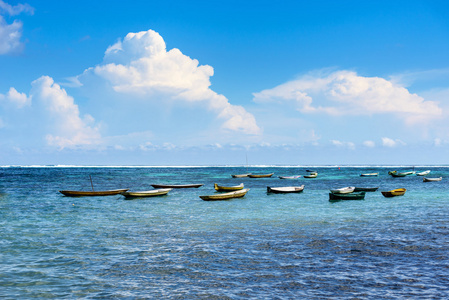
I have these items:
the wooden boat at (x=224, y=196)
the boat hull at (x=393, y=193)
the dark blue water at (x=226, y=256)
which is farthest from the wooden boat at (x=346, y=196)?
the dark blue water at (x=226, y=256)

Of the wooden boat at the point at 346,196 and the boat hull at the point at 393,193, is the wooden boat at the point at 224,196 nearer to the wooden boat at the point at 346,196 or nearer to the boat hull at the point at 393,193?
the wooden boat at the point at 346,196

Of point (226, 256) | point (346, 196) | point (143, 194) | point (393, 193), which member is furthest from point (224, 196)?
point (226, 256)

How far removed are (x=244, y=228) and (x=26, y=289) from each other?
14047mm

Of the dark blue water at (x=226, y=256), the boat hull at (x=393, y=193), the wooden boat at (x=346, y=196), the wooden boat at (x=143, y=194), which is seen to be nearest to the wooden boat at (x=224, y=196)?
the wooden boat at (x=143, y=194)

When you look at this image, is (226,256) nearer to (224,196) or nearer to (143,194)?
(224,196)

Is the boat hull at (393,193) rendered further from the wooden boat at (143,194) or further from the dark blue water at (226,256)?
the wooden boat at (143,194)

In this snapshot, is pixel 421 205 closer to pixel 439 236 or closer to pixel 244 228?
pixel 439 236

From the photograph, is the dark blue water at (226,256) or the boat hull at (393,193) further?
the boat hull at (393,193)

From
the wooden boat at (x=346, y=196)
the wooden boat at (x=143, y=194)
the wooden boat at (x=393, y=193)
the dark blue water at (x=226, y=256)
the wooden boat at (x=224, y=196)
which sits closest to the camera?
the dark blue water at (x=226, y=256)

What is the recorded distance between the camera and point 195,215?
31.0 m

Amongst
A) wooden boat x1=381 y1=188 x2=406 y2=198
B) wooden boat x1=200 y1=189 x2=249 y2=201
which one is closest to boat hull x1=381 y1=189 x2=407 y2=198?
wooden boat x1=381 y1=188 x2=406 y2=198

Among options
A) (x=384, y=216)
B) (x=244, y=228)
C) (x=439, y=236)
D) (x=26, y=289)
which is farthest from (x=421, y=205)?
(x=26, y=289)

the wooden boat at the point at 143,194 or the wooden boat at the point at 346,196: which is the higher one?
the wooden boat at the point at 143,194

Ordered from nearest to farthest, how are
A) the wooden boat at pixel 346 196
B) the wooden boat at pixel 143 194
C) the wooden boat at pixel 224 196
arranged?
the wooden boat at pixel 224 196
the wooden boat at pixel 346 196
the wooden boat at pixel 143 194
